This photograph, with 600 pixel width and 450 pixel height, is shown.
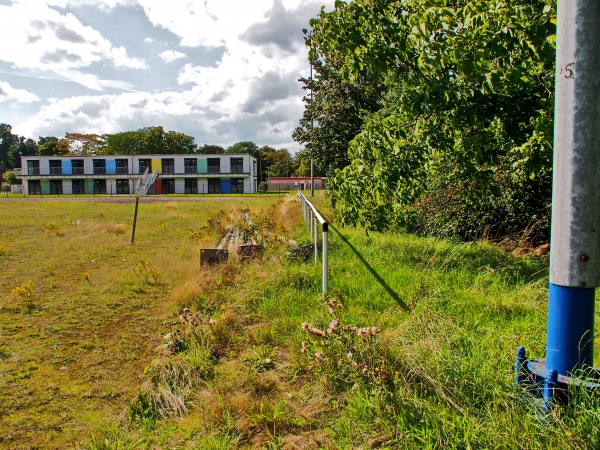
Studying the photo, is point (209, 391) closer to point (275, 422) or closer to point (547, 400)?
point (275, 422)

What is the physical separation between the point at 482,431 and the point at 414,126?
154 inches

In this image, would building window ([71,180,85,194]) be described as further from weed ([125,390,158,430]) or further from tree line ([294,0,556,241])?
weed ([125,390,158,430])

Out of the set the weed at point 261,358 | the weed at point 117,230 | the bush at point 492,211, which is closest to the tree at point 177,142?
the weed at point 117,230

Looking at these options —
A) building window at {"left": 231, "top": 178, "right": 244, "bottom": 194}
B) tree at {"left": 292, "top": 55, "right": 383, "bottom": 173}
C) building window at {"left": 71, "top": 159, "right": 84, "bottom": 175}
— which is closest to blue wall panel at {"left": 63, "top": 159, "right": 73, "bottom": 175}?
building window at {"left": 71, "top": 159, "right": 84, "bottom": 175}

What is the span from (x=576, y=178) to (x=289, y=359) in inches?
100

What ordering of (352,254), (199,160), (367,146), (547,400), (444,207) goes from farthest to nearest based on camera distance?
(199,160) → (444,207) → (352,254) → (367,146) → (547,400)

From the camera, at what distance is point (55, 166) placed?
65938 millimetres

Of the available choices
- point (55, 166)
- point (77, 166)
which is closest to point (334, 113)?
point (77, 166)

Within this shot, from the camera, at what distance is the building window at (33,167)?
66.2m

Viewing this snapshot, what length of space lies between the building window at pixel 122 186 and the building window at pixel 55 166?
8.95m

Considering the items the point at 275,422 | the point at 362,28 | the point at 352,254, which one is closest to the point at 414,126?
the point at 362,28

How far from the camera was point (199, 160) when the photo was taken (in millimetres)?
64250

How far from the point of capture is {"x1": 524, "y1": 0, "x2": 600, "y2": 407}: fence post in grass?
1.96m

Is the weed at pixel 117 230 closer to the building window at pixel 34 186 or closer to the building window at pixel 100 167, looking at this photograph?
the building window at pixel 100 167
